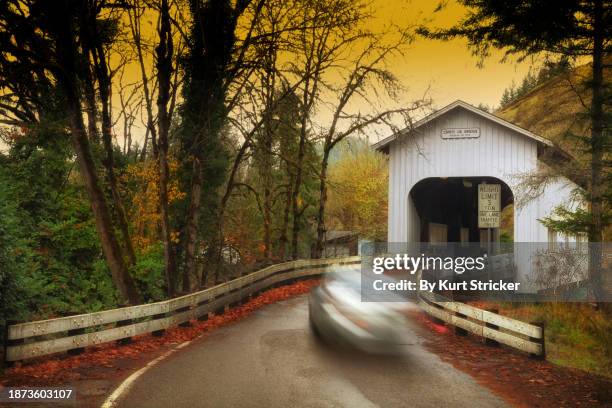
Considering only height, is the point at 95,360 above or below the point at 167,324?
below

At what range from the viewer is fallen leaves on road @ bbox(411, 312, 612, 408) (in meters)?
7.56

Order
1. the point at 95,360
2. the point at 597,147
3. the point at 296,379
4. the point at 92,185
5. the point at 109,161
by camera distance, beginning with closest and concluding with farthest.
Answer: the point at 296,379 < the point at 95,360 < the point at 92,185 < the point at 597,147 < the point at 109,161

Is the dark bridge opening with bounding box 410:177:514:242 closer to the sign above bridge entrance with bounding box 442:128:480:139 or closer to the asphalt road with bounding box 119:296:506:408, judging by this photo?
the sign above bridge entrance with bounding box 442:128:480:139

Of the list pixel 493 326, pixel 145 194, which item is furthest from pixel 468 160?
pixel 145 194

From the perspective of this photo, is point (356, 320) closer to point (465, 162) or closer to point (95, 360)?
point (95, 360)

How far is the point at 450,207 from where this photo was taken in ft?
108

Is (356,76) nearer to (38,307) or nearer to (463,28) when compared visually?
(463,28)

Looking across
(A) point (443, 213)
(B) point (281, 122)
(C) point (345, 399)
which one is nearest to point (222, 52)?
(B) point (281, 122)

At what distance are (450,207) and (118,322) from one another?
25.1 meters

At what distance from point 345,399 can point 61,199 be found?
599 inches

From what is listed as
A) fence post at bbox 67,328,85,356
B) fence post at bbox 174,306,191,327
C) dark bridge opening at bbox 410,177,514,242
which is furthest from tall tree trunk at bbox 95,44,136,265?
dark bridge opening at bbox 410,177,514,242

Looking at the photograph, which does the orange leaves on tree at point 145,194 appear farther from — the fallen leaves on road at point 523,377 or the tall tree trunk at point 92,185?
the fallen leaves on road at point 523,377

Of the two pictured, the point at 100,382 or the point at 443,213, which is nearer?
the point at 100,382

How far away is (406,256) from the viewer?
77.0 ft
